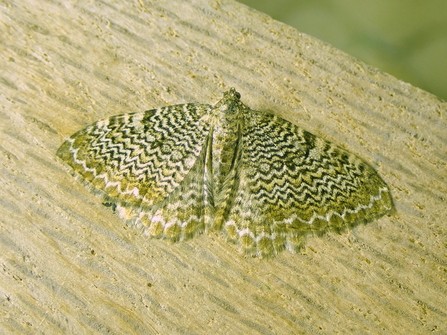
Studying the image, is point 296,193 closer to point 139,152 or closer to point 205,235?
point 205,235

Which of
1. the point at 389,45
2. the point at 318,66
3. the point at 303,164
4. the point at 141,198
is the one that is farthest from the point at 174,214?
the point at 389,45

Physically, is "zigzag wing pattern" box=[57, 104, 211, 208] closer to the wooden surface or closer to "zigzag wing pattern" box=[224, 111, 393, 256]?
the wooden surface

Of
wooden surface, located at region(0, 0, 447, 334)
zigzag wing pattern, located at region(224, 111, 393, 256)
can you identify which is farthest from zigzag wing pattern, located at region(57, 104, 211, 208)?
zigzag wing pattern, located at region(224, 111, 393, 256)

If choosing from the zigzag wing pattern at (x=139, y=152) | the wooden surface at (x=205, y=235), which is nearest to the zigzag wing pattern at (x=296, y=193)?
the wooden surface at (x=205, y=235)

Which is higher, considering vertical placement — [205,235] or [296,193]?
[296,193]

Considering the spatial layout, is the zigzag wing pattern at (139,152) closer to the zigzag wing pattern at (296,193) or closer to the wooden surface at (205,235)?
the wooden surface at (205,235)

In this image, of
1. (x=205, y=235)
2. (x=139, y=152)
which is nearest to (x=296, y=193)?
(x=205, y=235)

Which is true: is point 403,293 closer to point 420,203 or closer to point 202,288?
point 420,203

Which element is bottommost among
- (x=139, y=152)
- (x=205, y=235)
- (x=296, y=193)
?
(x=205, y=235)
